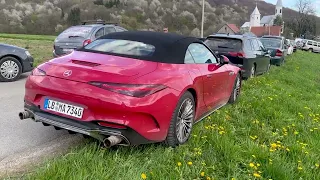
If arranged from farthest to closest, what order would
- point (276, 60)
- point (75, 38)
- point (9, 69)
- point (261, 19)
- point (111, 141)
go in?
point (261, 19)
point (276, 60)
point (75, 38)
point (9, 69)
point (111, 141)

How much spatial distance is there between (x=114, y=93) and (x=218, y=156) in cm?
147

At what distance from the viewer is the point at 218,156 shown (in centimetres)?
368

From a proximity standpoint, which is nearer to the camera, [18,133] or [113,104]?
[113,104]

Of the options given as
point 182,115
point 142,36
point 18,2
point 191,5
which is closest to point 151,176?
point 182,115

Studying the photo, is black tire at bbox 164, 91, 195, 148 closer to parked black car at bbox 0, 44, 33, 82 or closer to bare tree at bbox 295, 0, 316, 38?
parked black car at bbox 0, 44, 33, 82

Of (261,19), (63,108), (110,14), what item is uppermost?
(261,19)

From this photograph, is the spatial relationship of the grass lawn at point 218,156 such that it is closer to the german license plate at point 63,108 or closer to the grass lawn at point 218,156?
the grass lawn at point 218,156

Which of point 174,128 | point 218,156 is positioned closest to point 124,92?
point 174,128

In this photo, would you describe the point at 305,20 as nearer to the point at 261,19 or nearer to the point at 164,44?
the point at 261,19

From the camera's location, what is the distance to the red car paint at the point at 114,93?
3.16m

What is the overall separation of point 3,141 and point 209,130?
2752 millimetres

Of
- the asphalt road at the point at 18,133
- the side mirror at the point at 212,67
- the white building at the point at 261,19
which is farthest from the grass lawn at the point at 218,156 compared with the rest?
the white building at the point at 261,19

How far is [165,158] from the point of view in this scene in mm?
3436

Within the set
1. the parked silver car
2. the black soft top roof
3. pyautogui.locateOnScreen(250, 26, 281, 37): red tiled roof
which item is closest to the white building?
pyautogui.locateOnScreen(250, 26, 281, 37): red tiled roof
